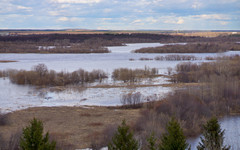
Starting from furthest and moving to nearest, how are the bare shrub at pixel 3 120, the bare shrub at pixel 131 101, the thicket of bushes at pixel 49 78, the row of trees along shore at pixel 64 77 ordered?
the row of trees along shore at pixel 64 77
the thicket of bushes at pixel 49 78
the bare shrub at pixel 131 101
the bare shrub at pixel 3 120

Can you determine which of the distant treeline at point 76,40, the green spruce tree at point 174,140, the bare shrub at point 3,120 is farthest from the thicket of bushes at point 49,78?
the distant treeline at point 76,40

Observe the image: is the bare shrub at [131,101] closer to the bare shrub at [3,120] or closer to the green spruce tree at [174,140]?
the bare shrub at [3,120]

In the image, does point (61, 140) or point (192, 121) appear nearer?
point (61, 140)

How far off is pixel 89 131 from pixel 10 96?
11.7m

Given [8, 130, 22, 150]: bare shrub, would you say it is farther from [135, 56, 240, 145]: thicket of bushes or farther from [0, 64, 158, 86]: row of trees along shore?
[0, 64, 158, 86]: row of trees along shore

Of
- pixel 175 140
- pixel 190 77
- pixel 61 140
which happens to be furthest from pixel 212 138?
pixel 190 77

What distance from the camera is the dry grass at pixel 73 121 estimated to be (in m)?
14.0

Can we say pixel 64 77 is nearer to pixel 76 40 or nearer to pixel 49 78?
pixel 49 78

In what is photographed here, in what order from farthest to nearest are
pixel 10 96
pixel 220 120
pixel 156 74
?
1. pixel 156 74
2. pixel 10 96
3. pixel 220 120

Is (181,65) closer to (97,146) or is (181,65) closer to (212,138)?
(97,146)

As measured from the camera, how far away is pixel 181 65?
122 ft

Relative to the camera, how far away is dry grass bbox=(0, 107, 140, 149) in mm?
14008

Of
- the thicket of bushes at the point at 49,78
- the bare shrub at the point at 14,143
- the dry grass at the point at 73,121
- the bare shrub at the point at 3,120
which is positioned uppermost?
the thicket of bushes at the point at 49,78

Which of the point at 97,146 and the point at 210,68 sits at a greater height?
the point at 210,68
